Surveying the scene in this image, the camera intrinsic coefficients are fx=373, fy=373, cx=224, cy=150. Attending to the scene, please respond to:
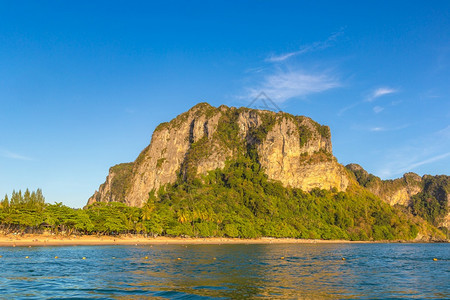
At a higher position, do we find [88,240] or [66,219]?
[66,219]

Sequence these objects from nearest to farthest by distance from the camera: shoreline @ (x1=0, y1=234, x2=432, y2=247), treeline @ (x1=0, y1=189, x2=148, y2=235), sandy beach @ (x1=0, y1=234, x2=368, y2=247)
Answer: sandy beach @ (x1=0, y1=234, x2=368, y2=247) → shoreline @ (x1=0, y1=234, x2=432, y2=247) → treeline @ (x1=0, y1=189, x2=148, y2=235)

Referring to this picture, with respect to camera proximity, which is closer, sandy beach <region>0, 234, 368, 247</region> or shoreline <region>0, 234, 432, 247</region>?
sandy beach <region>0, 234, 368, 247</region>

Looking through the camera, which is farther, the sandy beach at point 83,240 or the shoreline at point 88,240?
Answer: the shoreline at point 88,240

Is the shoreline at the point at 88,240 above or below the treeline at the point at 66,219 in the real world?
below

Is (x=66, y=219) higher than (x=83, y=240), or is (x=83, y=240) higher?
(x=66, y=219)

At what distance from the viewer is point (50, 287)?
1159 inches

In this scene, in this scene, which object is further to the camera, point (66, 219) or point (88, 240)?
point (88, 240)

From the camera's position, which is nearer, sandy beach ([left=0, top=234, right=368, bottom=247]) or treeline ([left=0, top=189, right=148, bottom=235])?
sandy beach ([left=0, top=234, right=368, bottom=247])

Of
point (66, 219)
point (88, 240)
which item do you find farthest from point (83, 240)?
point (66, 219)

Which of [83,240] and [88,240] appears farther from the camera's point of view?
[88,240]

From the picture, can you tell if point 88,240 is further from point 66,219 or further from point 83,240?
point 66,219

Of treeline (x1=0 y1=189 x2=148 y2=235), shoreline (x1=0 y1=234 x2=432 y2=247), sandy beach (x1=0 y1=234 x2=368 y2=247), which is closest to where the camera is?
sandy beach (x1=0 y1=234 x2=368 y2=247)

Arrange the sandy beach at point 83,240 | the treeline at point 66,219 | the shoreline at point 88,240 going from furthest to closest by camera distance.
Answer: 1. the treeline at point 66,219
2. the shoreline at point 88,240
3. the sandy beach at point 83,240

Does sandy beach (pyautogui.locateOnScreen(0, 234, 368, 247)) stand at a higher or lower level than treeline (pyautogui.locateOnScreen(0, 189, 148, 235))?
lower
